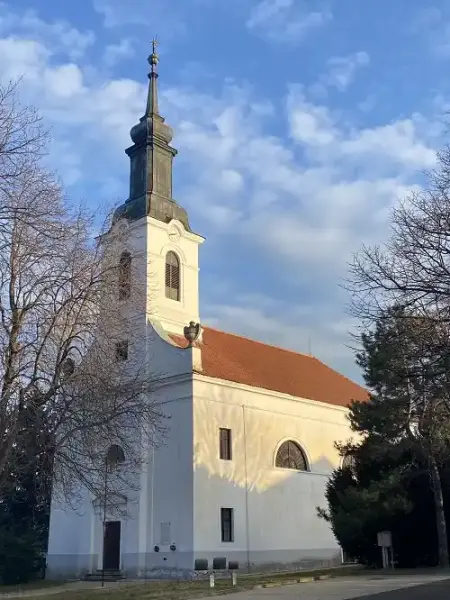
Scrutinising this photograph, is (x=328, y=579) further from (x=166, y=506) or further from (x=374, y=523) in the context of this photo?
(x=166, y=506)

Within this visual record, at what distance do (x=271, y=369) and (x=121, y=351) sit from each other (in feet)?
61.4

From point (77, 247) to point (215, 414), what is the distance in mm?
15310

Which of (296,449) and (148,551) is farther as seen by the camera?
(296,449)

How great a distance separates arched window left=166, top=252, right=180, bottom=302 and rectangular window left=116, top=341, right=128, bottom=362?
13992 millimetres

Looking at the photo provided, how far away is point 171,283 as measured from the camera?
35500 mm

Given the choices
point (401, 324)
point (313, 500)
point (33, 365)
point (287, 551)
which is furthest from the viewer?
point (313, 500)

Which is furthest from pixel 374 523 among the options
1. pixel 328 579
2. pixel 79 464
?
pixel 79 464

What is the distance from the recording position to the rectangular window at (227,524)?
30.5m

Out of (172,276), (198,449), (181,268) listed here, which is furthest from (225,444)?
(181,268)

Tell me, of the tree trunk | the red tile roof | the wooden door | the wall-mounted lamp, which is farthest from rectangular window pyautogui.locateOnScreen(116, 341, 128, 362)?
the wooden door

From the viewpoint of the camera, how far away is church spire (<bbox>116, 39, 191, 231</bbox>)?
3531cm

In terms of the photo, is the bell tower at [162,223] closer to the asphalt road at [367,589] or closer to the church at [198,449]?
the church at [198,449]

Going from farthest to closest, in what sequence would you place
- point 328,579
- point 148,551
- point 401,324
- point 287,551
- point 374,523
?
point 287,551
point 148,551
point 374,523
point 328,579
point 401,324

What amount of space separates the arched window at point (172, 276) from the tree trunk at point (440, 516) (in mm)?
15387
